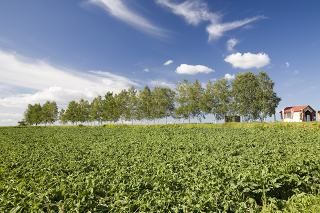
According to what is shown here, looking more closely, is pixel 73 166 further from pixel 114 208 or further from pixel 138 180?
pixel 114 208

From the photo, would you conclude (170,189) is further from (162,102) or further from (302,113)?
(162,102)

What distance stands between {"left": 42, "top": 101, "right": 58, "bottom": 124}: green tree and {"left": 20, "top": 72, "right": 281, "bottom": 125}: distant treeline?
12863 mm

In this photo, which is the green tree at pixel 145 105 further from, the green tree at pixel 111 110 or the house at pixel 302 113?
the house at pixel 302 113

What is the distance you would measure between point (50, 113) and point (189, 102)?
223ft

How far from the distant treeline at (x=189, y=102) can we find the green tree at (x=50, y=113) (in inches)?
506

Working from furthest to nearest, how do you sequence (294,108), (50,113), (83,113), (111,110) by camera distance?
(50,113) < (83,113) < (111,110) < (294,108)

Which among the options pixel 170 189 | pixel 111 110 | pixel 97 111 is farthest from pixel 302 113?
pixel 170 189

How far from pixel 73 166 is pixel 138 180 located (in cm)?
514

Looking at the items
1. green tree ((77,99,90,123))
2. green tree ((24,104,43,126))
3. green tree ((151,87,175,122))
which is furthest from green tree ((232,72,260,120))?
green tree ((24,104,43,126))

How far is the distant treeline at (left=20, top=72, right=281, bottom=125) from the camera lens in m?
94.5

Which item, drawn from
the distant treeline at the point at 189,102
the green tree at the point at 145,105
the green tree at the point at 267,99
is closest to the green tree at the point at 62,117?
the distant treeline at the point at 189,102

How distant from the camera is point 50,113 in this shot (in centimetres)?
13600

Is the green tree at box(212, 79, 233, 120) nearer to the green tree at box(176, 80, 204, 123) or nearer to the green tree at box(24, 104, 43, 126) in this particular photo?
the green tree at box(176, 80, 204, 123)

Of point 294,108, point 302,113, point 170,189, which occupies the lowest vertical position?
point 170,189
